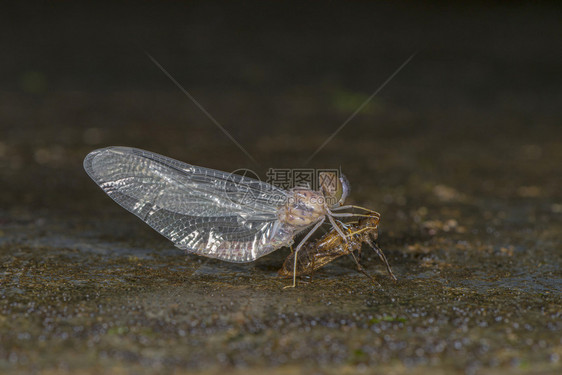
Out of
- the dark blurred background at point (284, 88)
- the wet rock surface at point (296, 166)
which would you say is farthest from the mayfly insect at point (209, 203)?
the dark blurred background at point (284, 88)

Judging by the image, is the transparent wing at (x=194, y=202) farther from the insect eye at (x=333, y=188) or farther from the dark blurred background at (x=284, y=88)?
the dark blurred background at (x=284, y=88)

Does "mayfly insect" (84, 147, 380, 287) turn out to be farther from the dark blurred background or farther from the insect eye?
the dark blurred background

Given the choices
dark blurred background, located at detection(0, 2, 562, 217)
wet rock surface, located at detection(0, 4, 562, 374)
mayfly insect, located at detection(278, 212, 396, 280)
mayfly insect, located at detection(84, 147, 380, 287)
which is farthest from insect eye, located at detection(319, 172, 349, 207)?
dark blurred background, located at detection(0, 2, 562, 217)

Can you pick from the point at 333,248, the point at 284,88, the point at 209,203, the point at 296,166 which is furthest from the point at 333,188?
the point at 284,88

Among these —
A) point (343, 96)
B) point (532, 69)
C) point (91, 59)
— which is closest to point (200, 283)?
point (343, 96)

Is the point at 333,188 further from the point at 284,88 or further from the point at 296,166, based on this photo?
the point at 284,88
